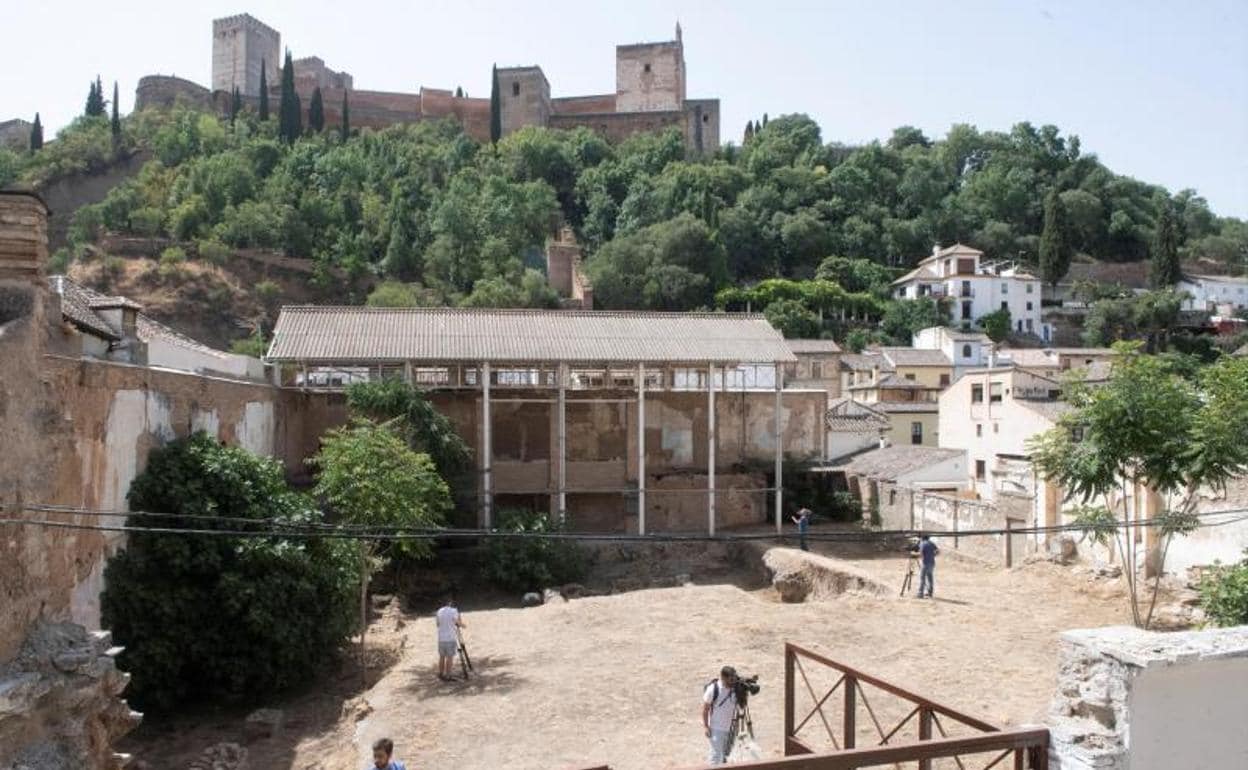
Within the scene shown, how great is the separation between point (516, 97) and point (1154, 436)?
88.8m

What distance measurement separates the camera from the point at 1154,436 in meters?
15.8

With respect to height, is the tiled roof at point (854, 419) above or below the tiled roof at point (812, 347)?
below

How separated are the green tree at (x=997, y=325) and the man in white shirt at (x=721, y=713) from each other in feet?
198

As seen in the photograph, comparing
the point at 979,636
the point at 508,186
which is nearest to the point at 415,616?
the point at 979,636

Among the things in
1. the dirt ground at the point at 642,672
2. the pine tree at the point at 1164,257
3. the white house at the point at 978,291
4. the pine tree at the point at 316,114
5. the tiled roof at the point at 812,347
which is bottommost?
the dirt ground at the point at 642,672

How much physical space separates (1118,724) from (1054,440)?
12.5 m

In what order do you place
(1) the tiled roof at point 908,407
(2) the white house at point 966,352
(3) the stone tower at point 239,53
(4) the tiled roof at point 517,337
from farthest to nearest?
(3) the stone tower at point 239,53 → (2) the white house at point 966,352 → (1) the tiled roof at point 908,407 → (4) the tiled roof at point 517,337

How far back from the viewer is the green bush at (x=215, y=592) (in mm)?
14242

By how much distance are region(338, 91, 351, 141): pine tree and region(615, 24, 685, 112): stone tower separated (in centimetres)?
2740

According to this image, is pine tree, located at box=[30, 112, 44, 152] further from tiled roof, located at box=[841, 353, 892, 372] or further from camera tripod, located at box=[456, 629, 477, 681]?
camera tripod, located at box=[456, 629, 477, 681]

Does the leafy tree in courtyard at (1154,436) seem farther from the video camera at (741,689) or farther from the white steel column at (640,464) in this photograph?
the white steel column at (640,464)

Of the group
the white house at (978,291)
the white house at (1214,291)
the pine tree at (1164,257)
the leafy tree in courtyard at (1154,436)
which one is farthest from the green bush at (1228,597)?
the white house at (1214,291)

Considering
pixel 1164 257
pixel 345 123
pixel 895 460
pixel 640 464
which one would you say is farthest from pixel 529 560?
pixel 345 123

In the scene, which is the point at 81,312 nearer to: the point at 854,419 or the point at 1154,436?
the point at 1154,436
